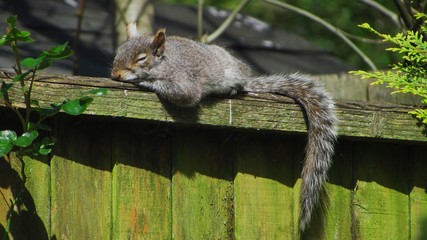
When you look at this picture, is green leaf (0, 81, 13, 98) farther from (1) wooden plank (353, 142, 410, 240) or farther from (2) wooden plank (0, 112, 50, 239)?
(1) wooden plank (353, 142, 410, 240)

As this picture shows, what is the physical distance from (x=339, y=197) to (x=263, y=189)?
0.27 meters

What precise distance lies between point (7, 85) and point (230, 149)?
2.54 ft

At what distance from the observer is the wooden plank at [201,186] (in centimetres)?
268

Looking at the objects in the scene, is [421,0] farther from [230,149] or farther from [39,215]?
[39,215]

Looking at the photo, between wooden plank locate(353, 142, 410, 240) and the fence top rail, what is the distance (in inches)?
5.2

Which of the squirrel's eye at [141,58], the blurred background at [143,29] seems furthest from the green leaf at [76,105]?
the blurred background at [143,29]

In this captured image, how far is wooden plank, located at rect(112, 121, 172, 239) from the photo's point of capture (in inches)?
101

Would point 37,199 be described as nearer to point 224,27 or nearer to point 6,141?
point 6,141

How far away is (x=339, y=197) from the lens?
9.61 ft

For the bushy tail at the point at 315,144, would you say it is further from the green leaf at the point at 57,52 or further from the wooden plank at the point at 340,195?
the green leaf at the point at 57,52

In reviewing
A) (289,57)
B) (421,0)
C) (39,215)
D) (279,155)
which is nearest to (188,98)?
(279,155)

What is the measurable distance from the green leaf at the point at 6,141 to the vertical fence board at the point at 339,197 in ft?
3.56

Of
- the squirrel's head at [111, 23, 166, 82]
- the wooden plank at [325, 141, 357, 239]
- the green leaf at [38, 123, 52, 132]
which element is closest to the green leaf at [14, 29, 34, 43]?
the green leaf at [38, 123, 52, 132]

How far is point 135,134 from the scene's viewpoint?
2.63m
